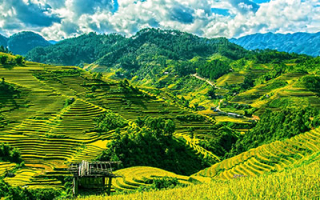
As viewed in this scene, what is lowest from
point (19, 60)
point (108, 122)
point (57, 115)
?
point (108, 122)

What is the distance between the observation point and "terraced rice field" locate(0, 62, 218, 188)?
43.9m

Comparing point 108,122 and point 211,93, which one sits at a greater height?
point 211,93

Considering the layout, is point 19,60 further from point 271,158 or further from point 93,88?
point 271,158

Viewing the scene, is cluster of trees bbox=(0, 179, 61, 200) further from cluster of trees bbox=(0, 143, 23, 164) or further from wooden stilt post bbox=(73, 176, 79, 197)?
cluster of trees bbox=(0, 143, 23, 164)

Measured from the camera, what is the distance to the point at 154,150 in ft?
173

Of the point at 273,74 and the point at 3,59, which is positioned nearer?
the point at 3,59

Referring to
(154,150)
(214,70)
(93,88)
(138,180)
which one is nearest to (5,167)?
(138,180)

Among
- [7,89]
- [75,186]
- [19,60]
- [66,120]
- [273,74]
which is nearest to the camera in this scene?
[75,186]

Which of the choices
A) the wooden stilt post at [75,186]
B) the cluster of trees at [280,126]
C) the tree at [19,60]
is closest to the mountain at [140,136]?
the cluster of trees at [280,126]

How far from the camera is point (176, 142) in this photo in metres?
57.8

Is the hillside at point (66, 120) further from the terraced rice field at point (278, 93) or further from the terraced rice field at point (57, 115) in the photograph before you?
the terraced rice field at point (278, 93)

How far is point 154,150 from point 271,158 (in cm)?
2189

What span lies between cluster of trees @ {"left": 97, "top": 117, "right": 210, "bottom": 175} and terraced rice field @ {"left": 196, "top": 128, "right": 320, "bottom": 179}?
29.8 feet

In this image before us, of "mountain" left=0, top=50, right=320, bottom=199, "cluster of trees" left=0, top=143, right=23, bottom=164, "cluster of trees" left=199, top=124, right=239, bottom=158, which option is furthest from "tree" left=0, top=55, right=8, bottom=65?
"cluster of trees" left=199, top=124, right=239, bottom=158
